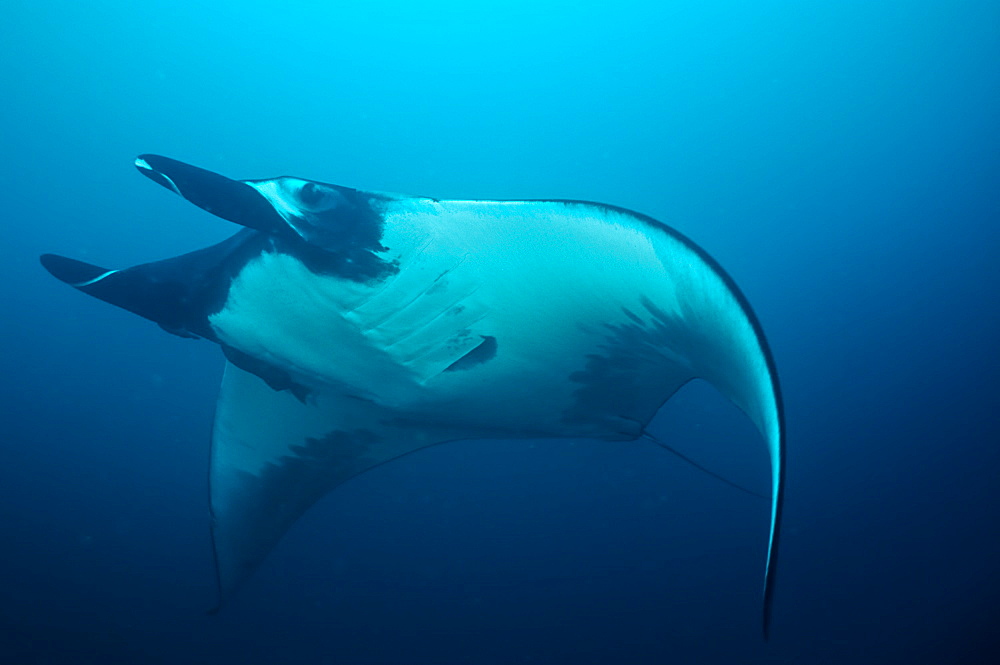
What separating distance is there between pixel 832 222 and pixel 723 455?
22.3ft

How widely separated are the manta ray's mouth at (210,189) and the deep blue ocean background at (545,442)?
30.0 feet

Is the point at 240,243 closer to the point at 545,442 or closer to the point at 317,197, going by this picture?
the point at 317,197

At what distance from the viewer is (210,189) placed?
1.34 metres

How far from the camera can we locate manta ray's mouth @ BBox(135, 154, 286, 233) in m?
1.32

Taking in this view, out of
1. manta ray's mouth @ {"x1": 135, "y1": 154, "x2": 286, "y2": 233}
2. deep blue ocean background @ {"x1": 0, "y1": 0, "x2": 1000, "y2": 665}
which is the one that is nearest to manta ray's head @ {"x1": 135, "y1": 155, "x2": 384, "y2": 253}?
manta ray's mouth @ {"x1": 135, "y1": 154, "x2": 286, "y2": 233}

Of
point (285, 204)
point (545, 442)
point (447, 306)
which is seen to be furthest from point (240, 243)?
point (545, 442)

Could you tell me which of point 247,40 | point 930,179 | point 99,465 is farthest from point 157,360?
point 930,179

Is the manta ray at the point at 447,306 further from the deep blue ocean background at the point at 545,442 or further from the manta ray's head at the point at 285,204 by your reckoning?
the deep blue ocean background at the point at 545,442

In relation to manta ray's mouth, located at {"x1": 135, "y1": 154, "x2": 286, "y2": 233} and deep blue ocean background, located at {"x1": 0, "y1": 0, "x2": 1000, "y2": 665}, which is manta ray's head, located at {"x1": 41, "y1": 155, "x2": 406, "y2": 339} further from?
deep blue ocean background, located at {"x1": 0, "y1": 0, "x2": 1000, "y2": 665}

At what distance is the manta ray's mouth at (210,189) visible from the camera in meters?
1.32

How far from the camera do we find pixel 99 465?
10.8 meters

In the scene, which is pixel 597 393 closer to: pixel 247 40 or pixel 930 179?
pixel 247 40

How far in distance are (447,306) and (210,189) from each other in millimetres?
732

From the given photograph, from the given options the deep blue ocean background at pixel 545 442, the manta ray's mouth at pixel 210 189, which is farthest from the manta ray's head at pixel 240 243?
the deep blue ocean background at pixel 545 442
